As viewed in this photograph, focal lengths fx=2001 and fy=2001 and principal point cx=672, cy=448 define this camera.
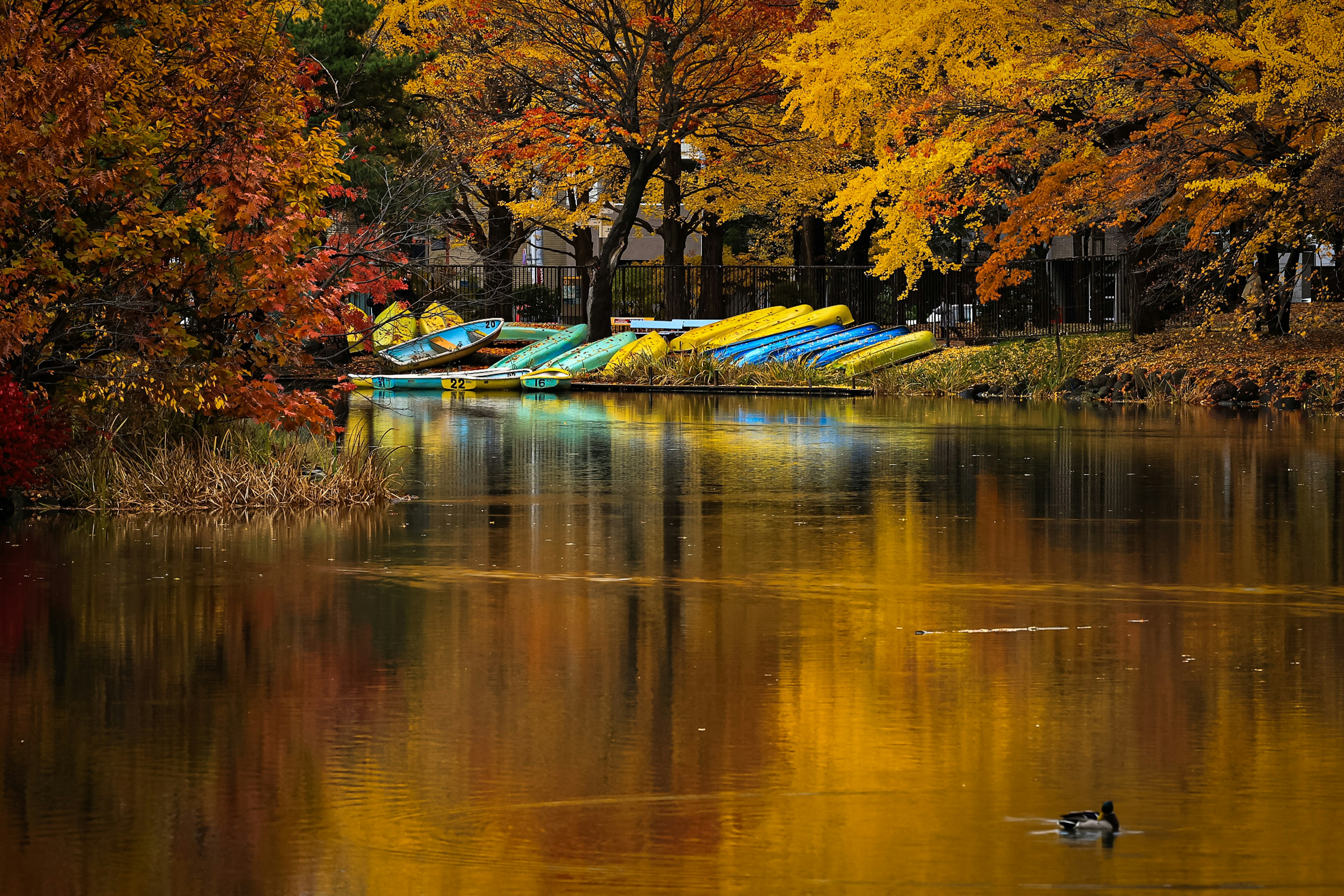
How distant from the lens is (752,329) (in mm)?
42969

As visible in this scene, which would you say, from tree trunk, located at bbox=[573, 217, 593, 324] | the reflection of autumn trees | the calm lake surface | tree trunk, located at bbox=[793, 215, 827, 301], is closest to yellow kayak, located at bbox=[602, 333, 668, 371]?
tree trunk, located at bbox=[793, 215, 827, 301]

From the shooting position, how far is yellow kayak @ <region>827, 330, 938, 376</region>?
41.0 metres

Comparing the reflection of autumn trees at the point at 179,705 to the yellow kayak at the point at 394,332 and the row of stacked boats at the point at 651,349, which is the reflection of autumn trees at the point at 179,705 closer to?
the row of stacked boats at the point at 651,349

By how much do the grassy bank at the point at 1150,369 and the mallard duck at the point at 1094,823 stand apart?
25.5 metres

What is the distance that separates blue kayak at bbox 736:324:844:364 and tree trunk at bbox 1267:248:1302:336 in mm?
10410

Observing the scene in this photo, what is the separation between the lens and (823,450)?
2348 centimetres

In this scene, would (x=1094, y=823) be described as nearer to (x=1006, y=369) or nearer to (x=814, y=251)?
(x=1006, y=369)

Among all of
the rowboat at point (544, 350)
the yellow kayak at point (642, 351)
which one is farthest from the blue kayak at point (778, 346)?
the rowboat at point (544, 350)

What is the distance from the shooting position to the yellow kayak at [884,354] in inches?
1614

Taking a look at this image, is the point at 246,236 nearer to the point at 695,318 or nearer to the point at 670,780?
the point at 670,780

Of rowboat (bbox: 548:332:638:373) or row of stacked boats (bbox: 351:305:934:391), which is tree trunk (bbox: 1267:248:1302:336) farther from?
rowboat (bbox: 548:332:638:373)

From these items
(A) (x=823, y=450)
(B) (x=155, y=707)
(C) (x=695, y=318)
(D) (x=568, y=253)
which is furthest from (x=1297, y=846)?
(D) (x=568, y=253)

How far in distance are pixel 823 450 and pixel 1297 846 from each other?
57.0 feet

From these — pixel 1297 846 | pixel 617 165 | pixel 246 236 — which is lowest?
pixel 1297 846
